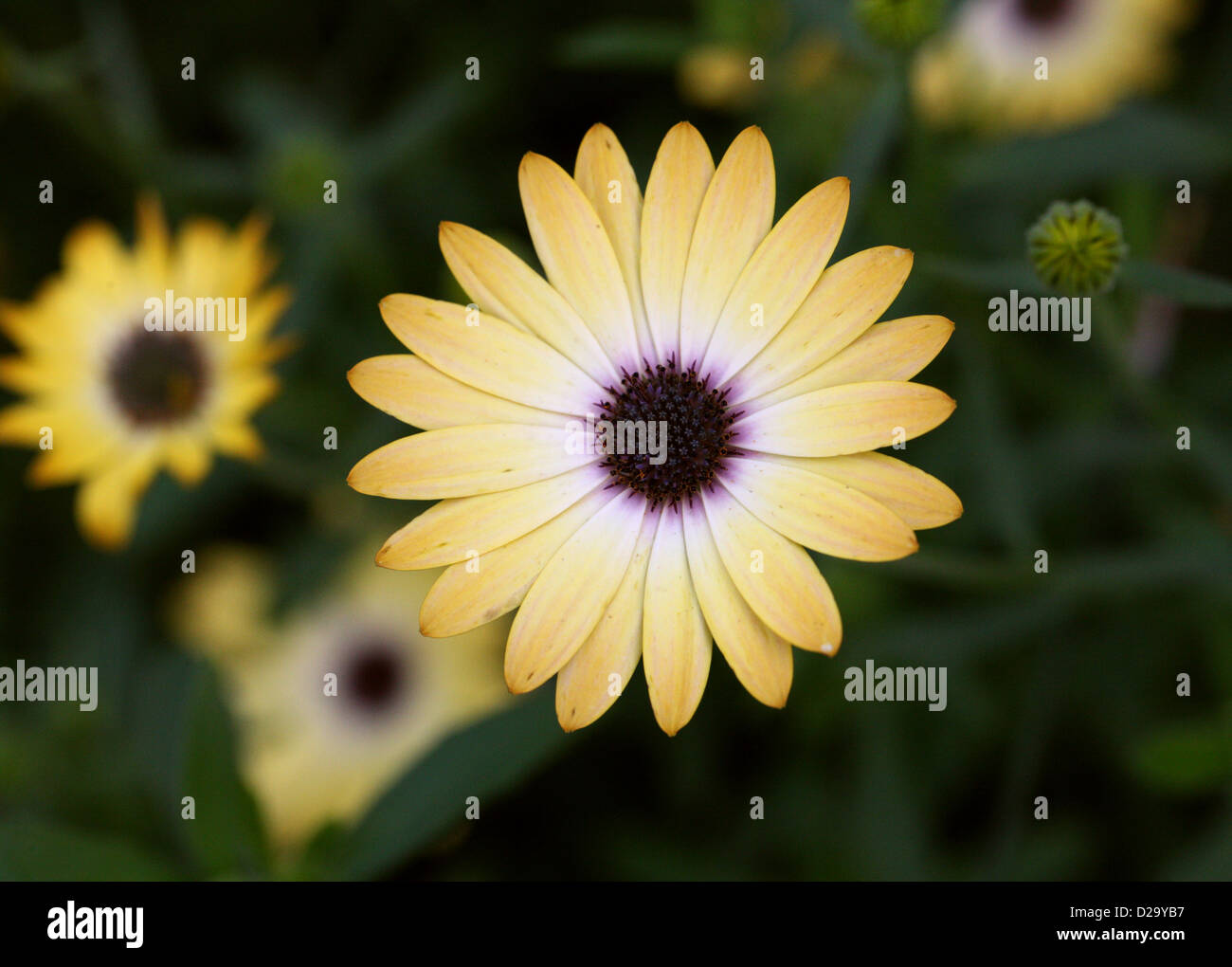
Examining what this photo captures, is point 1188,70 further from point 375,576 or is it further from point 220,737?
point 220,737

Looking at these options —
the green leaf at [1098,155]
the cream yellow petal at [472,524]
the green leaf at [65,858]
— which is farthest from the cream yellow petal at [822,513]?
the green leaf at [65,858]

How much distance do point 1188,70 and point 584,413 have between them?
326cm

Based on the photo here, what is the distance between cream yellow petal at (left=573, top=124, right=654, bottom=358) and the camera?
1.93m

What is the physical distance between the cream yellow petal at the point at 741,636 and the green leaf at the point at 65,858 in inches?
60.1

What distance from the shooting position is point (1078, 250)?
81.0 inches

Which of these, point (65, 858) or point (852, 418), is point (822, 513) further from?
point (65, 858)

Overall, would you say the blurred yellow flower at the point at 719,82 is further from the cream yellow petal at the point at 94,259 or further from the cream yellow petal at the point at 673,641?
the cream yellow petal at the point at 673,641

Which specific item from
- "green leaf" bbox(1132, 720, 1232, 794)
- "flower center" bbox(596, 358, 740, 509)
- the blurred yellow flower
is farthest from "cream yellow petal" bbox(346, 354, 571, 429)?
the blurred yellow flower

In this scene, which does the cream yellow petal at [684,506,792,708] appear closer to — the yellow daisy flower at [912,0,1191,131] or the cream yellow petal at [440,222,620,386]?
the cream yellow petal at [440,222,620,386]

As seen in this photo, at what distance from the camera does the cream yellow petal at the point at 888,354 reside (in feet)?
5.90

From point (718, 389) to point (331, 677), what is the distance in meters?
2.42
